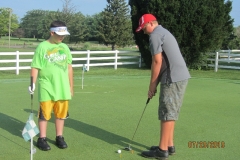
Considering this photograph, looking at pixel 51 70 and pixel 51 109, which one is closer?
pixel 51 70

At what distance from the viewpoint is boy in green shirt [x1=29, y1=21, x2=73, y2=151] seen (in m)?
5.11

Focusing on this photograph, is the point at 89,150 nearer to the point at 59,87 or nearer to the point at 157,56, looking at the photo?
the point at 59,87

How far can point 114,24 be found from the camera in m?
57.7

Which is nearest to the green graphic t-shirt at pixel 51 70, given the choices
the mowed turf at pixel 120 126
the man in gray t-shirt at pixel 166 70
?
the mowed turf at pixel 120 126

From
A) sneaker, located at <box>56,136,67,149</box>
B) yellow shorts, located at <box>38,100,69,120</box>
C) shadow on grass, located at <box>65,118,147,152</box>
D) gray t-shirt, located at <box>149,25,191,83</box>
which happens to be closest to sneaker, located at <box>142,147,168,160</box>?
shadow on grass, located at <box>65,118,147,152</box>

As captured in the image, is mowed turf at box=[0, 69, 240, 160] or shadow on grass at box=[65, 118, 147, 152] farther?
shadow on grass at box=[65, 118, 147, 152]

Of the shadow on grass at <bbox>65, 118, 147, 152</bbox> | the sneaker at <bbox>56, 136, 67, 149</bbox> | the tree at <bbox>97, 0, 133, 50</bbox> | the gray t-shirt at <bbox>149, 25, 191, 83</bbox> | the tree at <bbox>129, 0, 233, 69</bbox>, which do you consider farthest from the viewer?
the tree at <bbox>97, 0, 133, 50</bbox>

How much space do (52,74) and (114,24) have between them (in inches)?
2097

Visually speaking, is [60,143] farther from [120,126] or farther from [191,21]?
[191,21]

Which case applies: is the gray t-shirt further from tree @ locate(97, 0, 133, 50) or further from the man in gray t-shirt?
tree @ locate(97, 0, 133, 50)

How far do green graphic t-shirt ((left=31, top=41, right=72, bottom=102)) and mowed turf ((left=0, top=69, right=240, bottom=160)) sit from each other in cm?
82

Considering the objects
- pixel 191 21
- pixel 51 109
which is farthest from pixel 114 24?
pixel 51 109

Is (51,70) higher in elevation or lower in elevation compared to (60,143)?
higher

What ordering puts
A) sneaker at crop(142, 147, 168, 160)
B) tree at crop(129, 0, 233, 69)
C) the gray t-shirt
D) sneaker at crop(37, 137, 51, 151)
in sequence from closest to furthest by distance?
the gray t-shirt, sneaker at crop(142, 147, 168, 160), sneaker at crop(37, 137, 51, 151), tree at crop(129, 0, 233, 69)
